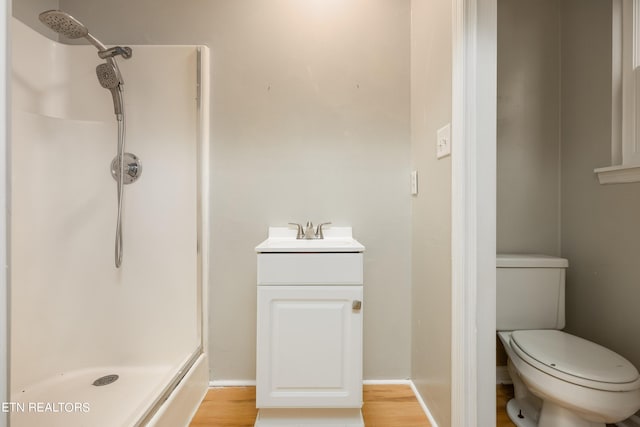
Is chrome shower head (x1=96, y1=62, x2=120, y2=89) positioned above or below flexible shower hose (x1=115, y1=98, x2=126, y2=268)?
above

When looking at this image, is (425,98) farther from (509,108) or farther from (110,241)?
(110,241)

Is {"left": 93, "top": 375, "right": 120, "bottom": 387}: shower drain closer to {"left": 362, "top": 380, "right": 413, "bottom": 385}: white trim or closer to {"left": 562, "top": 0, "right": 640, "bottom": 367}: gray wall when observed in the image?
{"left": 362, "top": 380, "right": 413, "bottom": 385}: white trim

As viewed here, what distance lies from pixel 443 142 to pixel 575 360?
36.6 inches

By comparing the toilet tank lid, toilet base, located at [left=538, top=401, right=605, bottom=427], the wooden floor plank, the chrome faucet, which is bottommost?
the wooden floor plank

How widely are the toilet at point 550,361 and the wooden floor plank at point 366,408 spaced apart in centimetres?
44

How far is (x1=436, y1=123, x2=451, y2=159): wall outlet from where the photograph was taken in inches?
41.5

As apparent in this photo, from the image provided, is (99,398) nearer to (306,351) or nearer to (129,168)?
(306,351)

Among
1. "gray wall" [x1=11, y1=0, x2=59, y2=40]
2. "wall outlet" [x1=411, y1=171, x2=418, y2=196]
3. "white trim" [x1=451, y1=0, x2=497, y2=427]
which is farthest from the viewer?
"wall outlet" [x1=411, y1=171, x2=418, y2=196]

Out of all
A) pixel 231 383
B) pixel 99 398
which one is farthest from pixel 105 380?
pixel 231 383

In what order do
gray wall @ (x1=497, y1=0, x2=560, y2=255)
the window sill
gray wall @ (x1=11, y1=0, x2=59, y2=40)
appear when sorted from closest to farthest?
1. the window sill
2. gray wall @ (x1=11, y1=0, x2=59, y2=40)
3. gray wall @ (x1=497, y1=0, x2=560, y2=255)

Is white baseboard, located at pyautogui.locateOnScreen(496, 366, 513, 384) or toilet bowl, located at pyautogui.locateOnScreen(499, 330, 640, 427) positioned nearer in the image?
toilet bowl, located at pyautogui.locateOnScreen(499, 330, 640, 427)

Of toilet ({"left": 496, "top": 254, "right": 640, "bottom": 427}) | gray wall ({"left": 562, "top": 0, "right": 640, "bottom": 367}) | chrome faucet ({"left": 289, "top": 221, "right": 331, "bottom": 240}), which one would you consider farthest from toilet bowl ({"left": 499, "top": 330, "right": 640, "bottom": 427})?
chrome faucet ({"left": 289, "top": 221, "right": 331, "bottom": 240})

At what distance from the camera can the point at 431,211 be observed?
125 centimetres

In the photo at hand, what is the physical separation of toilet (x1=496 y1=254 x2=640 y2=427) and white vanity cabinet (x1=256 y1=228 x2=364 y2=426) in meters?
0.67
